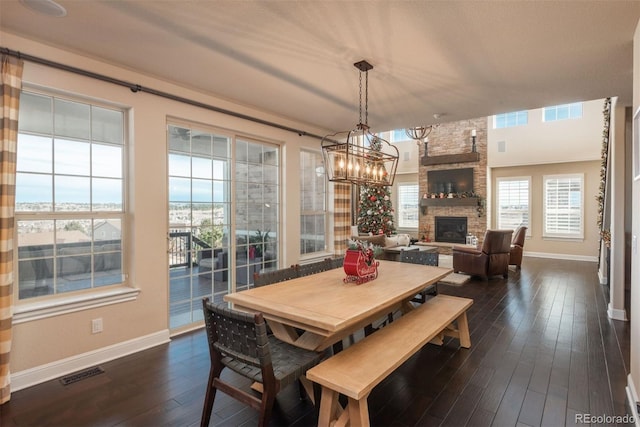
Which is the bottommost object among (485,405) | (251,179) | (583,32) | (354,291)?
(485,405)

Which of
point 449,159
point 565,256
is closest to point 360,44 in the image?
point 449,159

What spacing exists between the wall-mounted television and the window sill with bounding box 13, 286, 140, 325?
8.94 metres

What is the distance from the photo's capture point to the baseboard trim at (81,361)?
2.46 meters

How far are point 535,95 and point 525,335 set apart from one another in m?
2.67

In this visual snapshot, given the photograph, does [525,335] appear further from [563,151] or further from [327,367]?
[563,151]

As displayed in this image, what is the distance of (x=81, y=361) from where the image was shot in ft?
8.97

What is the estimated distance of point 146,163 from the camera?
316cm

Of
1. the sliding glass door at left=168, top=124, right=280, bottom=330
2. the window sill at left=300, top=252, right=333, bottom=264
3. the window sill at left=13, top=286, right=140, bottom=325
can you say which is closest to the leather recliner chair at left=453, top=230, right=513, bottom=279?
the window sill at left=300, top=252, right=333, bottom=264

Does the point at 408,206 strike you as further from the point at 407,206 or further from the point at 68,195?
the point at 68,195

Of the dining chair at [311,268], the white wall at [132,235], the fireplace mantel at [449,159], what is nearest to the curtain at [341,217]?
the dining chair at [311,268]

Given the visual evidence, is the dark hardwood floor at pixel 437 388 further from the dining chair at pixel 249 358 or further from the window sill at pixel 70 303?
the window sill at pixel 70 303

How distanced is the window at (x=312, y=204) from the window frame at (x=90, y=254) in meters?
2.55

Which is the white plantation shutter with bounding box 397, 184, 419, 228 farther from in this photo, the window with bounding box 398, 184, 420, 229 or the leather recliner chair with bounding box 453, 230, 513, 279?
the leather recliner chair with bounding box 453, 230, 513, 279

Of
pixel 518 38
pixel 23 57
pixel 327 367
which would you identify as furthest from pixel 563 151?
pixel 23 57
